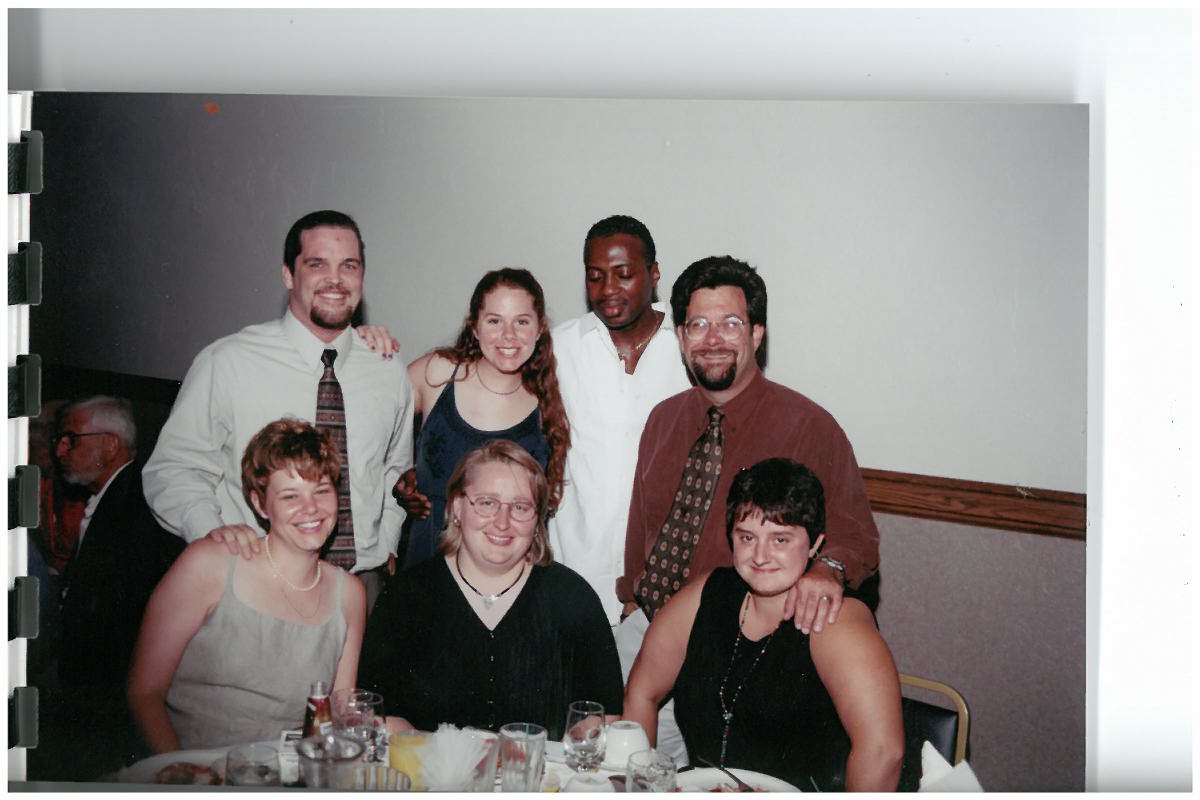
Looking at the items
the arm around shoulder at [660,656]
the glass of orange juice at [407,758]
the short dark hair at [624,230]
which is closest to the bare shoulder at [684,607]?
the arm around shoulder at [660,656]

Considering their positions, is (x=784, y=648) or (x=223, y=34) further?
(x=223, y=34)

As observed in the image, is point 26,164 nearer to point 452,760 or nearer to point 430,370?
point 430,370

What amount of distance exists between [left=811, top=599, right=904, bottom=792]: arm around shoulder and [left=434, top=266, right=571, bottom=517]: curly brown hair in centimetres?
59

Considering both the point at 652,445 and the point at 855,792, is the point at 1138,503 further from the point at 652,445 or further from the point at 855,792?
the point at 652,445

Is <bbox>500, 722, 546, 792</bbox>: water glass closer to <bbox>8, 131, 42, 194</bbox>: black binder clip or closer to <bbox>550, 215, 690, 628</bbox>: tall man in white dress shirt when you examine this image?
<bbox>550, 215, 690, 628</bbox>: tall man in white dress shirt

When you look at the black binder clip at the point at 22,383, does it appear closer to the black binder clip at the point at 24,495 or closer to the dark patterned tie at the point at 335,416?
the black binder clip at the point at 24,495

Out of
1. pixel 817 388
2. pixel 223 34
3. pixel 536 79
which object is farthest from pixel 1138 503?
pixel 223 34

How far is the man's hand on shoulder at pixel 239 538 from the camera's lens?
2180mm

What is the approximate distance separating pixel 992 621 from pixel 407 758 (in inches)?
46.0

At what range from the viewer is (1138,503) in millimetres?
2152

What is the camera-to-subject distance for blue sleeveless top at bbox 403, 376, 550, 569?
219 cm

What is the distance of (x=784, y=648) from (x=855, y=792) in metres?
0.31

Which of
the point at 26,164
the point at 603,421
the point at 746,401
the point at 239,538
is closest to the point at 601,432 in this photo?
the point at 603,421

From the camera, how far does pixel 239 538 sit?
218cm
